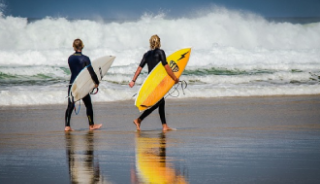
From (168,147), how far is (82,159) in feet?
3.62

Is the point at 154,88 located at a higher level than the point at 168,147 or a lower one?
higher

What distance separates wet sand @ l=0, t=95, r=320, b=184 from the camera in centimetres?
504

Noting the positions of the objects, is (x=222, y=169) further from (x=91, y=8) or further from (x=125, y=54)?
(x=91, y=8)

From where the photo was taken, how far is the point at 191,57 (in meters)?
22.5

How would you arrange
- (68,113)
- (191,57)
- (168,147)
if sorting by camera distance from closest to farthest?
1. (168,147)
2. (68,113)
3. (191,57)

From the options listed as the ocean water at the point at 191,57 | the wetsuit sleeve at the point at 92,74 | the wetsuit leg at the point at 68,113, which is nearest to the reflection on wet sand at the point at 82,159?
the wetsuit leg at the point at 68,113

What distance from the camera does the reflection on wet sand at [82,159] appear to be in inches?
194

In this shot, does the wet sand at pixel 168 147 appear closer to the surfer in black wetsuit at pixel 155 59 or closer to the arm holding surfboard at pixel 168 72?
the surfer in black wetsuit at pixel 155 59

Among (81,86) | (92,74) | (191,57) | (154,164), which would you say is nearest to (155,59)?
(92,74)

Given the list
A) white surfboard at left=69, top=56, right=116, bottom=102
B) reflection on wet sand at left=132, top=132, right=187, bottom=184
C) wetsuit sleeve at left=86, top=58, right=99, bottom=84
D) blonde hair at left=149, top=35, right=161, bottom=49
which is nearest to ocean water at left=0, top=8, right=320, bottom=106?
white surfboard at left=69, top=56, right=116, bottom=102

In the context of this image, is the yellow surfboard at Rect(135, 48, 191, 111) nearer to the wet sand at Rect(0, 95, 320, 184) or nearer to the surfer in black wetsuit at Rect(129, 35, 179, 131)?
the surfer in black wetsuit at Rect(129, 35, 179, 131)

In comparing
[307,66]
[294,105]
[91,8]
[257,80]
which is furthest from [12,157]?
[91,8]

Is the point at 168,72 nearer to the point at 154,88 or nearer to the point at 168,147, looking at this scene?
the point at 154,88

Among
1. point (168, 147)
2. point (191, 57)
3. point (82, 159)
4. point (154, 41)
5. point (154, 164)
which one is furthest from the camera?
point (191, 57)
